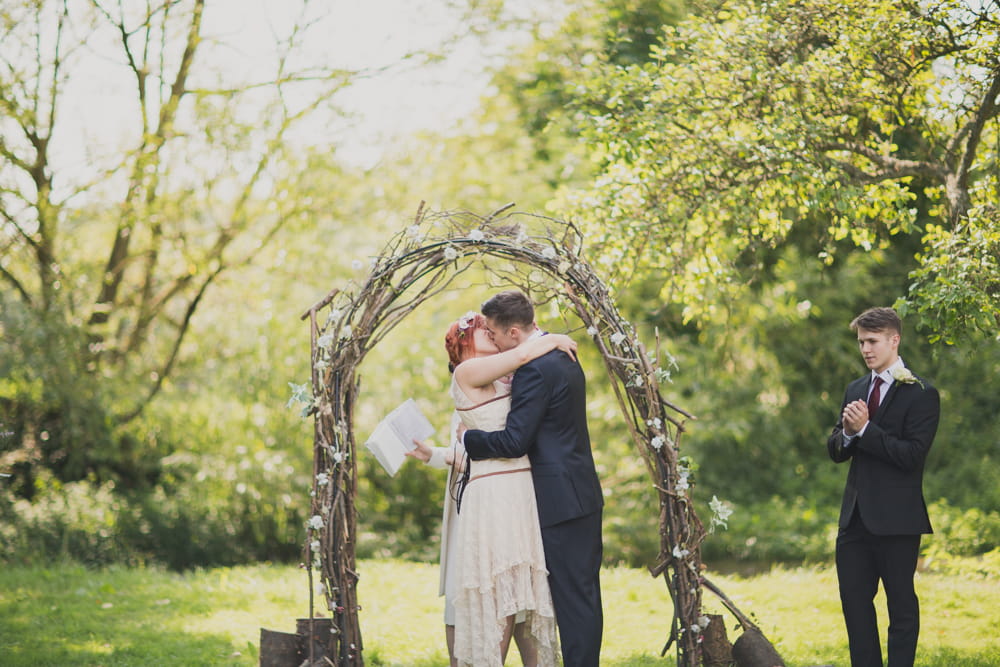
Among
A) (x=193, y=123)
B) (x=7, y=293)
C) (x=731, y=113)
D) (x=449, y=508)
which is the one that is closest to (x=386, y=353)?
(x=193, y=123)

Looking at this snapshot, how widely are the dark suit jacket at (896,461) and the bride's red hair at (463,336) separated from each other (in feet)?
5.53

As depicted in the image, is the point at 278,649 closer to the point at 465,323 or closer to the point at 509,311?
the point at 465,323

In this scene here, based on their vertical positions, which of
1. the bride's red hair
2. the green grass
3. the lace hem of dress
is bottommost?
the green grass

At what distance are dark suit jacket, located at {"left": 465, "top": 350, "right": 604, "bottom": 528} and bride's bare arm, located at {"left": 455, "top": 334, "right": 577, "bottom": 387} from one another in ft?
0.11

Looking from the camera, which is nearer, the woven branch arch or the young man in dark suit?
the young man in dark suit

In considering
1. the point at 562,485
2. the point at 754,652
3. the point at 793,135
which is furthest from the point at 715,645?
the point at 793,135

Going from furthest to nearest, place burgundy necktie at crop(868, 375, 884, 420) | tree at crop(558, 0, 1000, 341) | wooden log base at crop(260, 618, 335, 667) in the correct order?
tree at crop(558, 0, 1000, 341) < wooden log base at crop(260, 618, 335, 667) < burgundy necktie at crop(868, 375, 884, 420)

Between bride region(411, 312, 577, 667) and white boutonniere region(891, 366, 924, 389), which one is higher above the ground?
white boutonniere region(891, 366, 924, 389)

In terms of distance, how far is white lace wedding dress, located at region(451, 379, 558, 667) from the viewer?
374 centimetres

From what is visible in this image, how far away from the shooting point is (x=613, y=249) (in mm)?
5828

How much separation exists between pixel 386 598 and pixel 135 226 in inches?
217

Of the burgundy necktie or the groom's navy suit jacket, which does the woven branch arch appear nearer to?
the groom's navy suit jacket

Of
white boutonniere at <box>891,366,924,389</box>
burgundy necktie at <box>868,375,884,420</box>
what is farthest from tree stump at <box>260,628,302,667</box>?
white boutonniere at <box>891,366,924,389</box>

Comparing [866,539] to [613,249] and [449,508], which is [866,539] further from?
[613,249]
